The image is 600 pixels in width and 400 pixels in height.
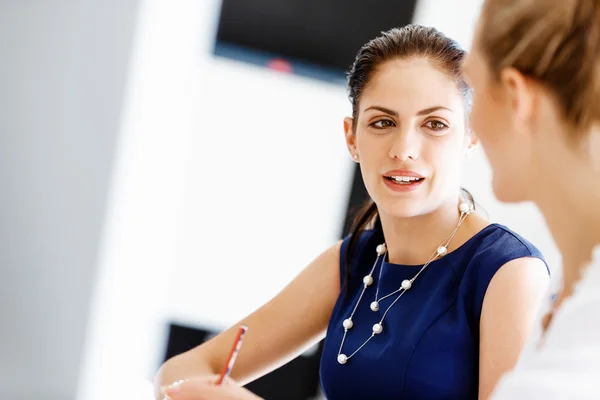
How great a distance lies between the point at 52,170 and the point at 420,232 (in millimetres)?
1993

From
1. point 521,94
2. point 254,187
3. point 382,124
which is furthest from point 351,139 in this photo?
point 254,187

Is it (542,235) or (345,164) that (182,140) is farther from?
(542,235)

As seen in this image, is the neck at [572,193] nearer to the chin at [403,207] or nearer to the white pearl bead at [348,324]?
the chin at [403,207]

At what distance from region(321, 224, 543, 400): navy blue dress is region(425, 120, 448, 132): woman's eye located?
0.64ft

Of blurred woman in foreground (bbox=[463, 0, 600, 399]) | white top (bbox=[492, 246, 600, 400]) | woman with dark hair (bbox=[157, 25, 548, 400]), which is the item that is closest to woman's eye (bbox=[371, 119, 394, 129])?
woman with dark hair (bbox=[157, 25, 548, 400])

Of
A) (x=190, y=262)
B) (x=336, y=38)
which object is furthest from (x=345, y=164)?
(x=190, y=262)

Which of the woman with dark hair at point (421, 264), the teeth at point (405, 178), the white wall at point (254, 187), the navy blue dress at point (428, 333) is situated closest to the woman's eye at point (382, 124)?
the woman with dark hair at point (421, 264)

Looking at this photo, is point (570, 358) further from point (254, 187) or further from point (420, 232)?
point (254, 187)

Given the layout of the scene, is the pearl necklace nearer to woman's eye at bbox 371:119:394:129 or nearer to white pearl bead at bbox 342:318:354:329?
white pearl bead at bbox 342:318:354:329

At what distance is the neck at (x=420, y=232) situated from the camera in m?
1.46

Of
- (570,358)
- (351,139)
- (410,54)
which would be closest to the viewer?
(570,358)

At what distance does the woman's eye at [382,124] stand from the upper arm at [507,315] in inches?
13.1

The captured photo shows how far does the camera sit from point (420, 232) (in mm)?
1476

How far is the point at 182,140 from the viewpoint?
124 inches
